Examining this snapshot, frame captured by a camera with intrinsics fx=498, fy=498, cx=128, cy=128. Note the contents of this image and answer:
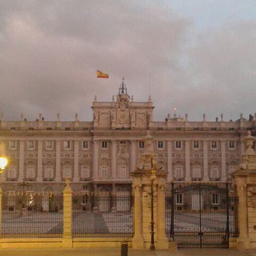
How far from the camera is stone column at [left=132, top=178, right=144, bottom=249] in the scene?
836 inches

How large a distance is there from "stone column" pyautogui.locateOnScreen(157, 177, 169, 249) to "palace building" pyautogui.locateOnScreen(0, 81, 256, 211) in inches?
2001

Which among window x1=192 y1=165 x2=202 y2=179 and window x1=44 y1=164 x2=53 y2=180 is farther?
window x1=192 y1=165 x2=202 y2=179

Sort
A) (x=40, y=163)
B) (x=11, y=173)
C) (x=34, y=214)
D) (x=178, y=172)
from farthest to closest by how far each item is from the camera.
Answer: (x=178, y=172), (x=40, y=163), (x=11, y=173), (x=34, y=214)

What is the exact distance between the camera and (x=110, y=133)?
7412 cm

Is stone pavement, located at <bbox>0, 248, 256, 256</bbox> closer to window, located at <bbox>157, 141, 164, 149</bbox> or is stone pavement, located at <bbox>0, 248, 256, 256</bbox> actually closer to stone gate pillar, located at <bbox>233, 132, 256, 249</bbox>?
stone gate pillar, located at <bbox>233, 132, 256, 249</bbox>

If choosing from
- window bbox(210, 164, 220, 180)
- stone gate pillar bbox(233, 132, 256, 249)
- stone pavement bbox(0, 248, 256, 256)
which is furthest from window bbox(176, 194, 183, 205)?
stone pavement bbox(0, 248, 256, 256)

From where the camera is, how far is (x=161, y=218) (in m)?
21.5

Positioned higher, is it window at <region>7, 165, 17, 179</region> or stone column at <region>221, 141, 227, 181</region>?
stone column at <region>221, 141, 227, 181</region>

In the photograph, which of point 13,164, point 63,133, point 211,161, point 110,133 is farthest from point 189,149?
point 13,164

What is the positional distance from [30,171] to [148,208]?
178ft

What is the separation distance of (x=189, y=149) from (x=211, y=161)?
377 cm

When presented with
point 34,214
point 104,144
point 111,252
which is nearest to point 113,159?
point 104,144

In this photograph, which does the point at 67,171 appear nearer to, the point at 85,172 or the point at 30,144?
the point at 85,172

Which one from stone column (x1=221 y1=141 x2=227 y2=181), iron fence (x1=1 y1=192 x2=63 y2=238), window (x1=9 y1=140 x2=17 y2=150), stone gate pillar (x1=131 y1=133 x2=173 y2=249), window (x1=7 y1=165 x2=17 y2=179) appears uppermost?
window (x1=9 y1=140 x2=17 y2=150)
